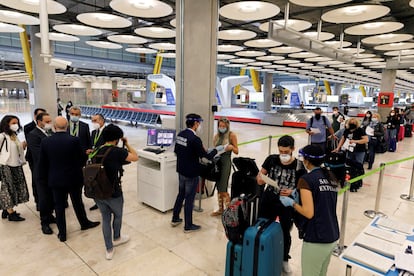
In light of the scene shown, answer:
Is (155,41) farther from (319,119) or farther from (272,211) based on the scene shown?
(272,211)

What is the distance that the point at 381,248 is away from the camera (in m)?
1.83

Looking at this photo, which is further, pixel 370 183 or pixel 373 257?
pixel 370 183

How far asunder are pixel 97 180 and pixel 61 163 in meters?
0.71

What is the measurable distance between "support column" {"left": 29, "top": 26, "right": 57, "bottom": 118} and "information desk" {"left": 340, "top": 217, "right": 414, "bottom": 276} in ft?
36.6

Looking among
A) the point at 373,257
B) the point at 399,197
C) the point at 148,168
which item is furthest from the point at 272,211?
the point at 399,197

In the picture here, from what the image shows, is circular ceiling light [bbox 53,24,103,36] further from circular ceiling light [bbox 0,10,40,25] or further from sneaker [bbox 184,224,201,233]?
sneaker [bbox 184,224,201,233]

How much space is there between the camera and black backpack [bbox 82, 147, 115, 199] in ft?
8.77

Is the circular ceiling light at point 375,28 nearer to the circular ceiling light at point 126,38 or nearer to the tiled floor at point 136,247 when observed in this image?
the tiled floor at point 136,247

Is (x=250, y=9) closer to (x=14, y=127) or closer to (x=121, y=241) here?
(x=14, y=127)

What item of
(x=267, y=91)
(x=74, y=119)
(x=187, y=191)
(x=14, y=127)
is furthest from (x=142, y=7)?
(x=267, y=91)

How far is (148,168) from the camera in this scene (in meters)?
4.22

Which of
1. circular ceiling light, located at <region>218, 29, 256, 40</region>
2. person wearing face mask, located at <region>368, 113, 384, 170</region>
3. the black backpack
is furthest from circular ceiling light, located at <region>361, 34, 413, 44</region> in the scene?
the black backpack

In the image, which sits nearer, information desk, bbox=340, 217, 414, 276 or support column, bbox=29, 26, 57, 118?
information desk, bbox=340, 217, 414, 276

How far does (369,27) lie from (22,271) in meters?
8.96
